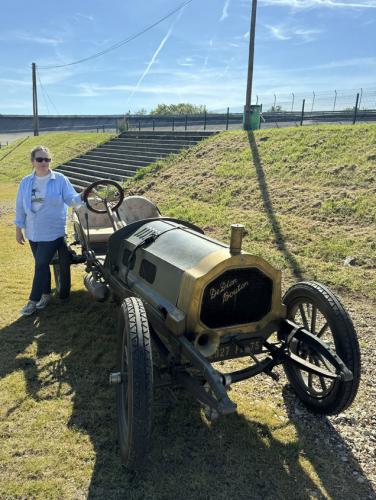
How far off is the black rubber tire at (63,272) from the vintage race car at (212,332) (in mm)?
1948

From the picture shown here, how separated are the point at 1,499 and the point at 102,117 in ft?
205

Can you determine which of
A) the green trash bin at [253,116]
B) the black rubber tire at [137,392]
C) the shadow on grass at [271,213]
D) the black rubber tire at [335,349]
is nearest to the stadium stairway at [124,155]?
the green trash bin at [253,116]

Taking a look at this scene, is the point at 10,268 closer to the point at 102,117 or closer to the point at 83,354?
the point at 83,354

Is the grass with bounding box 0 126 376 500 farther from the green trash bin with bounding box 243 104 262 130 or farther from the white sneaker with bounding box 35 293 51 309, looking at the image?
the green trash bin with bounding box 243 104 262 130

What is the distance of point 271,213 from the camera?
9320mm

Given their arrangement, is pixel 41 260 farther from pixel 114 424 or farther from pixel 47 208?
pixel 114 424

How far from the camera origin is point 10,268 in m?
7.10

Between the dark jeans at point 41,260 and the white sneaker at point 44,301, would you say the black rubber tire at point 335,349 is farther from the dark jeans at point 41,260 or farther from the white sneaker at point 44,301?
the white sneaker at point 44,301

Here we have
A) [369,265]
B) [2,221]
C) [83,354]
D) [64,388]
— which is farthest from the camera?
[2,221]

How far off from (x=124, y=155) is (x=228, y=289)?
17365mm

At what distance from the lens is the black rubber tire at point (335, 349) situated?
3105 millimetres

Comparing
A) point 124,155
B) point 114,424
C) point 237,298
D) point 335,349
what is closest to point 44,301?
point 114,424

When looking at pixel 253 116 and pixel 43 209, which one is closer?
pixel 43 209

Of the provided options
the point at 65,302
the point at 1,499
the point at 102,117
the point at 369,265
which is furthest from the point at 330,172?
the point at 102,117
